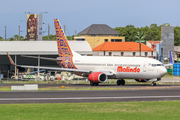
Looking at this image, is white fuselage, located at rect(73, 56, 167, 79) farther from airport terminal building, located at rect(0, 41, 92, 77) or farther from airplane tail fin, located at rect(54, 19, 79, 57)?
airport terminal building, located at rect(0, 41, 92, 77)

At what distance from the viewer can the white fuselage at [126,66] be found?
4834cm

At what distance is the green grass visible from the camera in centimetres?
2058

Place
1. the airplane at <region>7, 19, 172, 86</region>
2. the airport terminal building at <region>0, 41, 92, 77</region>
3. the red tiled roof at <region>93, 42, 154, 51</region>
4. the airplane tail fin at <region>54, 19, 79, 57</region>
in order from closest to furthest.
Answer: the airplane at <region>7, 19, 172, 86</region> → the airplane tail fin at <region>54, 19, 79, 57</region> → the airport terminal building at <region>0, 41, 92, 77</region> → the red tiled roof at <region>93, 42, 154, 51</region>

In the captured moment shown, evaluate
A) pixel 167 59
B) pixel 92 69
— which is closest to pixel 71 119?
pixel 92 69

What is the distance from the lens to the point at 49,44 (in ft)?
256

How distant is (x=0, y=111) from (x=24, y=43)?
180 ft

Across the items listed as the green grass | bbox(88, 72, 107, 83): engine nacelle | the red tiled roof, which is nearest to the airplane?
bbox(88, 72, 107, 83): engine nacelle

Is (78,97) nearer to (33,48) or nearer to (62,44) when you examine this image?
(62,44)

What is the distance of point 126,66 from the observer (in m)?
50.3

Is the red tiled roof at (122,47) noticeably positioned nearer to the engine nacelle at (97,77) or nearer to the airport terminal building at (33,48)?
the airport terminal building at (33,48)

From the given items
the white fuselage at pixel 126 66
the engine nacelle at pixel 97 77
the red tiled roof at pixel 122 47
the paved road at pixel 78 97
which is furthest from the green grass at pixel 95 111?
the red tiled roof at pixel 122 47

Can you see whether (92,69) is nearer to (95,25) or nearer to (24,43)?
(24,43)

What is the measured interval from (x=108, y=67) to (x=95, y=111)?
1169 inches

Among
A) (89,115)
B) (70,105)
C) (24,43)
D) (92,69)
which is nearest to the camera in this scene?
(89,115)
